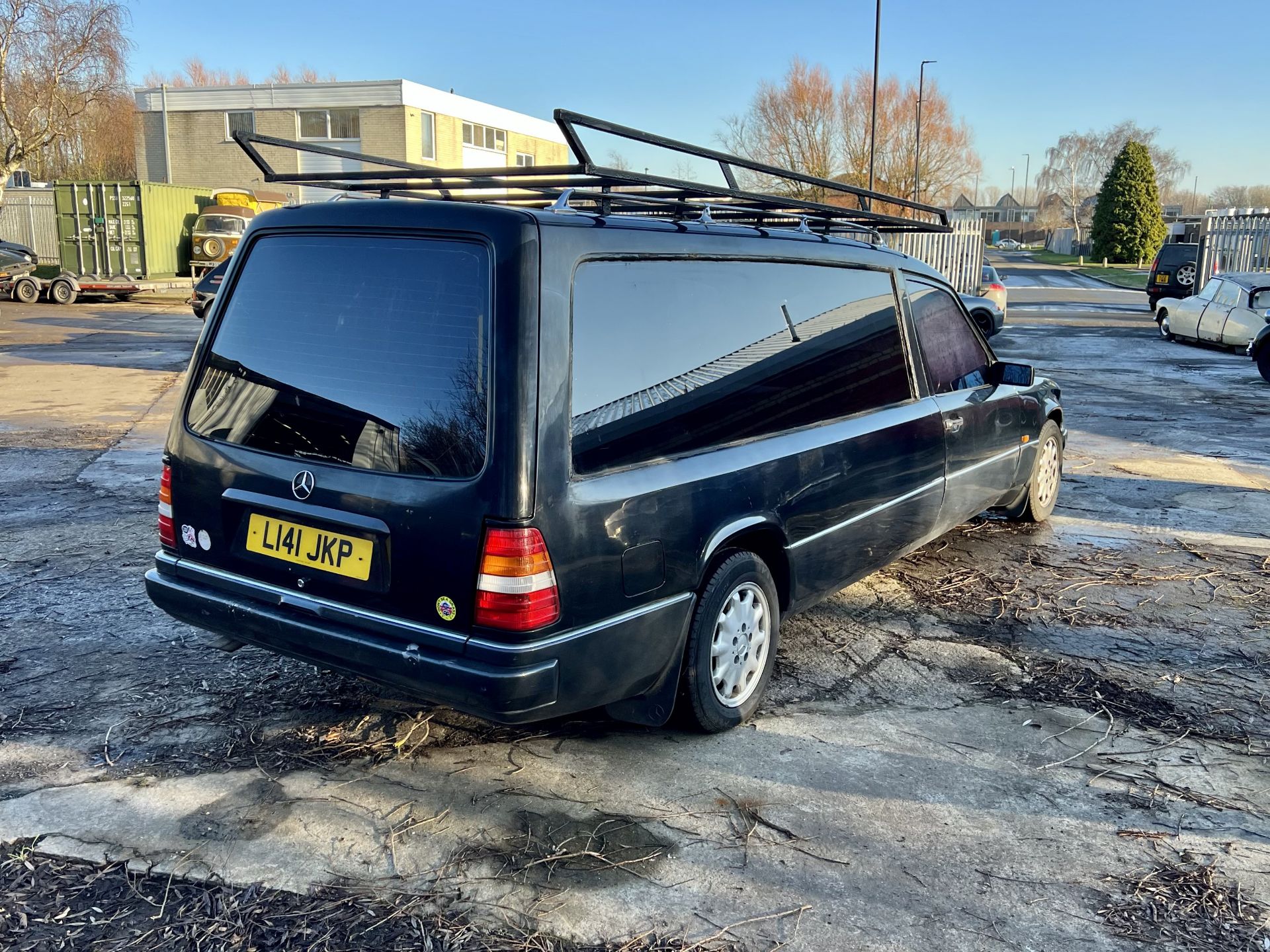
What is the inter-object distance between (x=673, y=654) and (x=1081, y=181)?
113m

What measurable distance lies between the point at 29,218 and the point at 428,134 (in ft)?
53.3

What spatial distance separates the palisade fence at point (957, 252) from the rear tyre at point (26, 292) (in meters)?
20.2

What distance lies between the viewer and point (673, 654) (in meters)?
3.53

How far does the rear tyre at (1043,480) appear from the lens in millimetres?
6574

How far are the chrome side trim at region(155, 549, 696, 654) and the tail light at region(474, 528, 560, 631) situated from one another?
6cm

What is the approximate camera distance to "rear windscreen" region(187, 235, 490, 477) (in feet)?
10.1

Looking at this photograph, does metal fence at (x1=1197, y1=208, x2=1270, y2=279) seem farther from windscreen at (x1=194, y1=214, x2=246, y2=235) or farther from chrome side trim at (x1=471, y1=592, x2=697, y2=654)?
chrome side trim at (x1=471, y1=592, x2=697, y2=654)

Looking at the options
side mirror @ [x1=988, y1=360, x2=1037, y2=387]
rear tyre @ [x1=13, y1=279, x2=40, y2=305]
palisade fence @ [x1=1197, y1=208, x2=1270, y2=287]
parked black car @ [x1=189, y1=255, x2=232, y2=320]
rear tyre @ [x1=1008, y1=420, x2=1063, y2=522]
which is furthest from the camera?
palisade fence @ [x1=1197, y1=208, x2=1270, y2=287]

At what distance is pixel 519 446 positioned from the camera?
2.98 metres

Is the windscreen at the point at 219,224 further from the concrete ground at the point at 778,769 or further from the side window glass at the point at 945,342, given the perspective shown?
the side window glass at the point at 945,342

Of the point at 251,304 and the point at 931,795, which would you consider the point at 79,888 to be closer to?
the point at 251,304

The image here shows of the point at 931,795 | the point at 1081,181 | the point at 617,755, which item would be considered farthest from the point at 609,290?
the point at 1081,181

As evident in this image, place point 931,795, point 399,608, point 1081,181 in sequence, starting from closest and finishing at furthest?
point 399,608 < point 931,795 < point 1081,181

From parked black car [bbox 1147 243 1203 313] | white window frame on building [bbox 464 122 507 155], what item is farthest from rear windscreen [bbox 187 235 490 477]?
white window frame on building [bbox 464 122 507 155]
